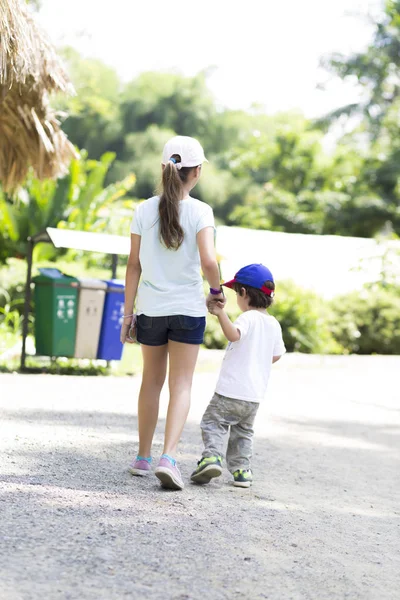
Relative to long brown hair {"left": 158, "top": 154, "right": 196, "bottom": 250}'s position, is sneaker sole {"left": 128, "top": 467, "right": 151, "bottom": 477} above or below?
below

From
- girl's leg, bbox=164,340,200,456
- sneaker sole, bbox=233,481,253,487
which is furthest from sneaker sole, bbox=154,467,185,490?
sneaker sole, bbox=233,481,253,487

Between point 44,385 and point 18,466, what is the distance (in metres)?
4.55

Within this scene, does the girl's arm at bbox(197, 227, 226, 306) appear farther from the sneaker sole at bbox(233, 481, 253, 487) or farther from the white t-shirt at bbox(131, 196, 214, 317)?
the sneaker sole at bbox(233, 481, 253, 487)

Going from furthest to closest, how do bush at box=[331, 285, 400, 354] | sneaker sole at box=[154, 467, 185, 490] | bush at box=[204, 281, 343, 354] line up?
1. bush at box=[331, 285, 400, 354]
2. bush at box=[204, 281, 343, 354]
3. sneaker sole at box=[154, 467, 185, 490]

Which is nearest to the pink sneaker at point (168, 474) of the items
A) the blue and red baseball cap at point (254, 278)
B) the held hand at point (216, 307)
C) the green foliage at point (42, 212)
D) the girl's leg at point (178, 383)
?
the girl's leg at point (178, 383)

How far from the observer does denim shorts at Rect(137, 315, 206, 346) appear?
5012 millimetres

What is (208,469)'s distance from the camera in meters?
5.21

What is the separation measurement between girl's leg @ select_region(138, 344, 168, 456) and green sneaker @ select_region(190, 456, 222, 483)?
1.06 ft

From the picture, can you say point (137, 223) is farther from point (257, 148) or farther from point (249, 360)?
point (257, 148)

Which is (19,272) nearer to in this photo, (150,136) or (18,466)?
(18,466)

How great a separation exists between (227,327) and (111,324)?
6.34 metres

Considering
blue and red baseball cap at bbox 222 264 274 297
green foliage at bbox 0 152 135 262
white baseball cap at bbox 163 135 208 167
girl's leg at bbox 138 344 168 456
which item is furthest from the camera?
green foliage at bbox 0 152 135 262

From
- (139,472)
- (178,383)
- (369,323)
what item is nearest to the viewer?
(178,383)

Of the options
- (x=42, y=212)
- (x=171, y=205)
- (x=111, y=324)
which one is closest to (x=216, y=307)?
(x=171, y=205)
